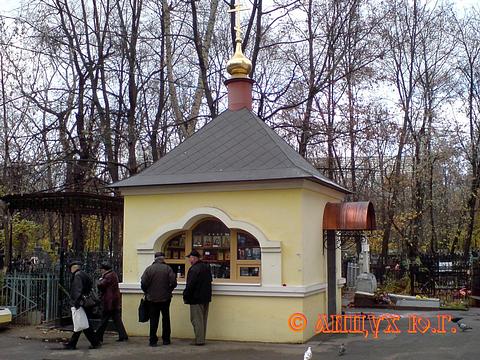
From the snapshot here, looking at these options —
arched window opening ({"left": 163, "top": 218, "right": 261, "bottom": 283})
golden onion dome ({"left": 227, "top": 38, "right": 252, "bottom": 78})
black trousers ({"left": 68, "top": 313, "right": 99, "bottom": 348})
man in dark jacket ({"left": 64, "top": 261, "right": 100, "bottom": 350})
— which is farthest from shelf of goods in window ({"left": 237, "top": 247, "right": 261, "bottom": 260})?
golden onion dome ({"left": 227, "top": 38, "right": 252, "bottom": 78})

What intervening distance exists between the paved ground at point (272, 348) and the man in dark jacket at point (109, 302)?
0.29 metres

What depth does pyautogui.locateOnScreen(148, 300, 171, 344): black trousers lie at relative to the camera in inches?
454

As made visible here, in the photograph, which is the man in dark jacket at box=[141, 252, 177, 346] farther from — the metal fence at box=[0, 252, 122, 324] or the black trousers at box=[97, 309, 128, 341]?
the metal fence at box=[0, 252, 122, 324]

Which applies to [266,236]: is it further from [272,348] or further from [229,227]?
[272,348]

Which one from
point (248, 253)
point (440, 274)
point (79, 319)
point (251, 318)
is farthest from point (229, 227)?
point (440, 274)

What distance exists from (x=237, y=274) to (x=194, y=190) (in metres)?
1.97

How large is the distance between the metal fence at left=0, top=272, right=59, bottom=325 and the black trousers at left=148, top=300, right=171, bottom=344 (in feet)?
13.1

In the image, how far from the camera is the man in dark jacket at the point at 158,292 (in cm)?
1144

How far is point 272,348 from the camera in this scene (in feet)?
36.1

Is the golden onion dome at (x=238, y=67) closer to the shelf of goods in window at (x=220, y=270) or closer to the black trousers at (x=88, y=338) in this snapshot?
the shelf of goods in window at (x=220, y=270)

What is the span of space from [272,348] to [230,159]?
4.02 metres

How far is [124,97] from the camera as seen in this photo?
23.0 m

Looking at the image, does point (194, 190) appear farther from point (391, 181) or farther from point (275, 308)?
point (391, 181)

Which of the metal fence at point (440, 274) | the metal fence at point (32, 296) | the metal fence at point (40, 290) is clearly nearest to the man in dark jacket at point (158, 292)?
the metal fence at point (40, 290)
